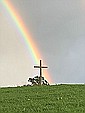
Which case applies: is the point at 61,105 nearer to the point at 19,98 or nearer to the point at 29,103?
the point at 29,103

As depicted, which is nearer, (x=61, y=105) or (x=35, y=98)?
(x=61, y=105)

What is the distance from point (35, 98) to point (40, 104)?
1.56m

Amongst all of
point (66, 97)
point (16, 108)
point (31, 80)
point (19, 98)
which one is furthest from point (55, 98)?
point (31, 80)

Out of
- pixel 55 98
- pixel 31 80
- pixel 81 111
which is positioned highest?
pixel 31 80

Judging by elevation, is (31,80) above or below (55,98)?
above

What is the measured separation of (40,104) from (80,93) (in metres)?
3.31

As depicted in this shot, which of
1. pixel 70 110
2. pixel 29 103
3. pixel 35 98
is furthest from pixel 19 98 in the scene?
pixel 70 110

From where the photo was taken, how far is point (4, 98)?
1288cm

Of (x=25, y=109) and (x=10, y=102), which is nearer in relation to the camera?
(x=25, y=109)

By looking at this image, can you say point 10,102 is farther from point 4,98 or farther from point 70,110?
point 70,110

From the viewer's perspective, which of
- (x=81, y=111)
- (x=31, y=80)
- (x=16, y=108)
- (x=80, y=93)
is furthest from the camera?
(x=31, y=80)

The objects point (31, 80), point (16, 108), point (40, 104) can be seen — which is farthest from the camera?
point (31, 80)

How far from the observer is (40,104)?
11141 mm

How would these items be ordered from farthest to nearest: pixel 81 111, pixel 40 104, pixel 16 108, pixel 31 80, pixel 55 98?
pixel 31 80 → pixel 55 98 → pixel 40 104 → pixel 16 108 → pixel 81 111
